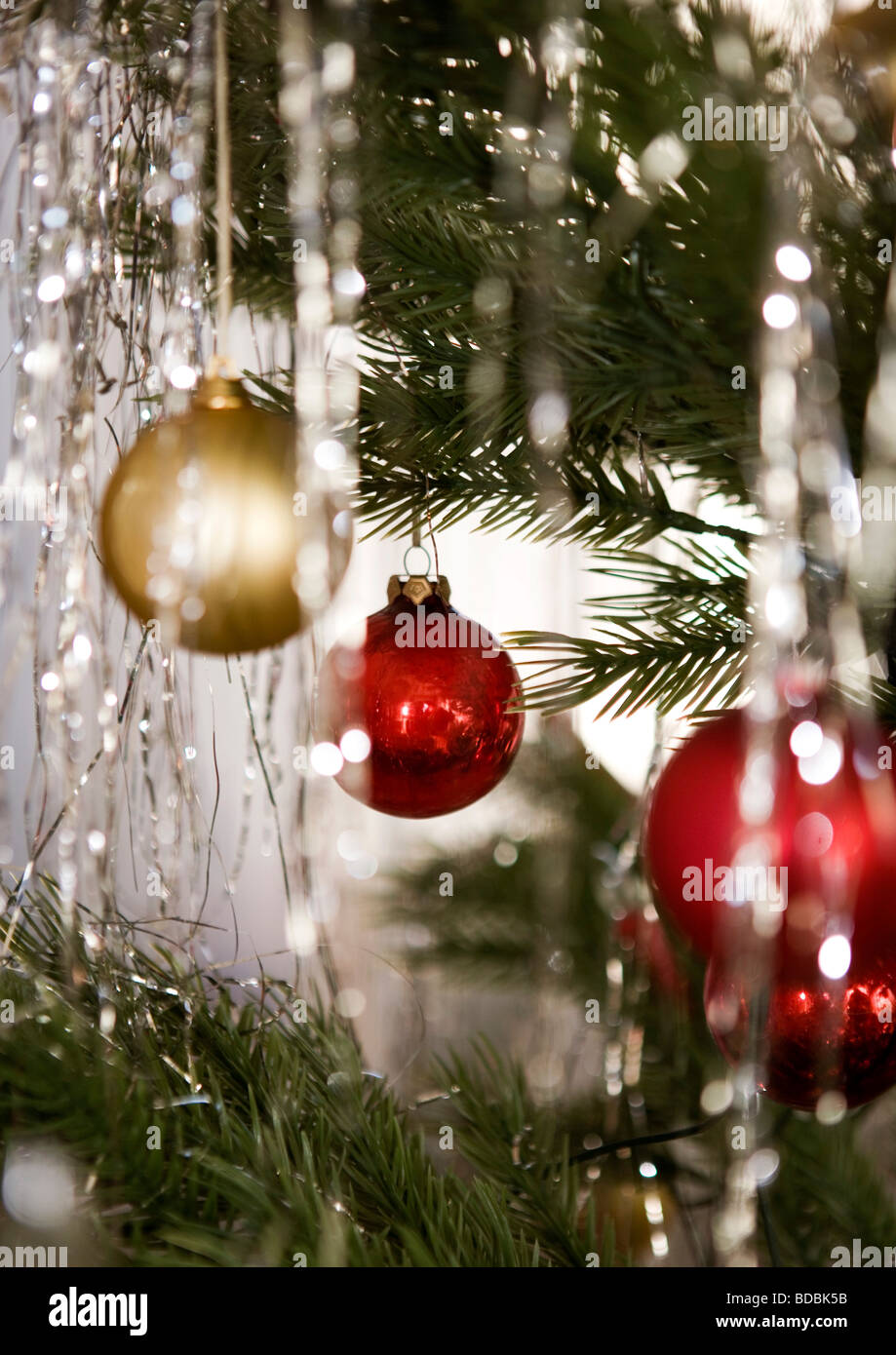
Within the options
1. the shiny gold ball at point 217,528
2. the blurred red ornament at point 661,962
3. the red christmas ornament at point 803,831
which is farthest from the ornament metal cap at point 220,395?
the blurred red ornament at point 661,962

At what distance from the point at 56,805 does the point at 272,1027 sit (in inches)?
31.4

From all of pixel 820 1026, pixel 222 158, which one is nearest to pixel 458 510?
pixel 222 158

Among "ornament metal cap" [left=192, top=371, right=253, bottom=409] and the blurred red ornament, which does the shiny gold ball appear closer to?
"ornament metal cap" [left=192, top=371, right=253, bottom=409]

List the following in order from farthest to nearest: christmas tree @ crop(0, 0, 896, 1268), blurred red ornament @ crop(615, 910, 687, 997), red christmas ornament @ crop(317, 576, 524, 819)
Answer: blurred red ornament @ crop(615, 910, 687, 997) < red christmas ornament @ crop(317, 576, 524, 819) < christmas tree @ crop(0, 0, 896, 1268)

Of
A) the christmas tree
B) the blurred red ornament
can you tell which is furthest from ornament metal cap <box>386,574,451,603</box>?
the blurred red ornament

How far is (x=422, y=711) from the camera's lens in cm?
56

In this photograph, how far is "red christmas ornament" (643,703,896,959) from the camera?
42 centimetres

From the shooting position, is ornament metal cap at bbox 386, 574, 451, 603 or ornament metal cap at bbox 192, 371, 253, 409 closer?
ornament metal cap at bbox 192, 371, 253, 409

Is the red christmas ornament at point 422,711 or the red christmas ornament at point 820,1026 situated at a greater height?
the red christmas ornament at point 422,711

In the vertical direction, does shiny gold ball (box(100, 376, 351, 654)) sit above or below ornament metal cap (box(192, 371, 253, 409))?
below

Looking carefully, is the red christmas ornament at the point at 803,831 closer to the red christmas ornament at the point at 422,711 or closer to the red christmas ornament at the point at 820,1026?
the red christmas ornament at the point at 820,1026

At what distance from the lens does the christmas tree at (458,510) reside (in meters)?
0.41

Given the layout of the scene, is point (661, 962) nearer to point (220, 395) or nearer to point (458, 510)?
point (458, 510)

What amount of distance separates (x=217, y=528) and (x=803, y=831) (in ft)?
0.92
